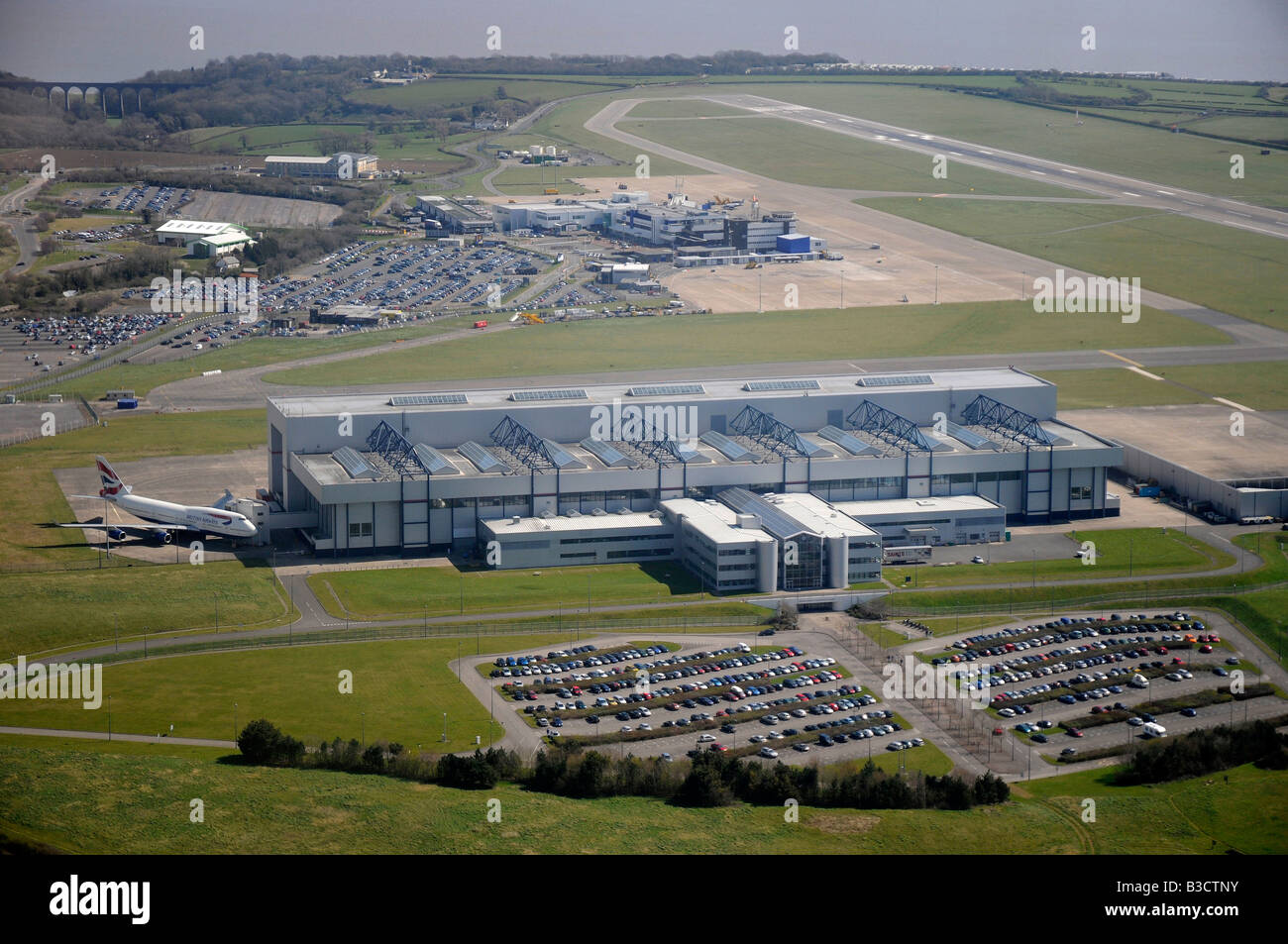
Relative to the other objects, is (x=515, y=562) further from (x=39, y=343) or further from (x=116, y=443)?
(x=39, y=343)

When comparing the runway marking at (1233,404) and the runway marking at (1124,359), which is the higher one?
the runway marking at (1124,359)

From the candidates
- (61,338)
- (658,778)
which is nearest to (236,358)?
(61,338)

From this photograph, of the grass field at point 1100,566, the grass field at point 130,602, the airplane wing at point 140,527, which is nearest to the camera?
the grass field at point 130,602

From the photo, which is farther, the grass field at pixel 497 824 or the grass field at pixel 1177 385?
the grass field at pixel 1177 385

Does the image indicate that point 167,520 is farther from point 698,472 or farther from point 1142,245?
point 1142,245

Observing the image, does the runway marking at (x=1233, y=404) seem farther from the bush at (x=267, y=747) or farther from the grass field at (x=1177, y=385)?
the bush at (x=267, y=747)

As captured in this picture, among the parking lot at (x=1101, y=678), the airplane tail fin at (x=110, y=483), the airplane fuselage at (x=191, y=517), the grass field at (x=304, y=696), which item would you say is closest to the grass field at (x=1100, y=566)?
the parking lot at (x=1101, y=678)
